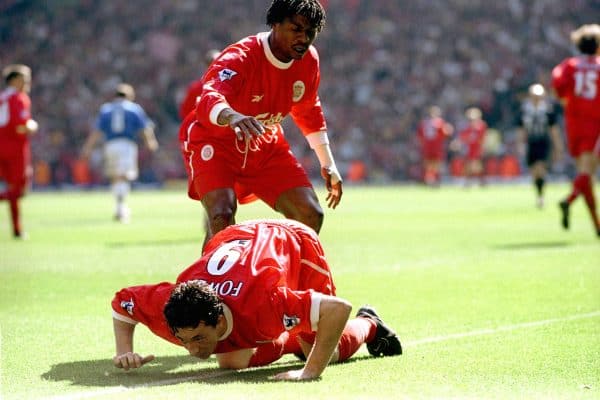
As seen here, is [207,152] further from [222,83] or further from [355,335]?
[355,335]

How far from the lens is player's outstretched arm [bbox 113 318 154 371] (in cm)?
651

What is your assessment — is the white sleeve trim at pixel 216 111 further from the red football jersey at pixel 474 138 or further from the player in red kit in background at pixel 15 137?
the red football jersey at pixel 474 138

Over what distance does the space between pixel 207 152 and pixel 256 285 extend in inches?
107

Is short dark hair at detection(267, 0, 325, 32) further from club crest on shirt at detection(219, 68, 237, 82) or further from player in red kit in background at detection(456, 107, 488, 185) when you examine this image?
player in red kit in background at detection(456, 107, 488, 185)

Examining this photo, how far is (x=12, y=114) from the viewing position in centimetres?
1869

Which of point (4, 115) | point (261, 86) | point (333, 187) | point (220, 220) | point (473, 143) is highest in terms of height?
point (261, 86)

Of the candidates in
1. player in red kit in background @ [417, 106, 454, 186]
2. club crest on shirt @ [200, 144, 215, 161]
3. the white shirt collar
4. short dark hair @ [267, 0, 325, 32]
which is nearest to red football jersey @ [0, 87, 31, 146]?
club crest on shirt @ [200, 144, 215, 161]

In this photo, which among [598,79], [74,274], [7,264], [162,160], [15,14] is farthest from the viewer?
[15,14]

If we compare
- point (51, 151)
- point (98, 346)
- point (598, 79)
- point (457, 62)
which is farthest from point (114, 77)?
point (98, 346)

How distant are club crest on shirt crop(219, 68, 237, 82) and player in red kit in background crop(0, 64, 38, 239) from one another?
34.8 feet

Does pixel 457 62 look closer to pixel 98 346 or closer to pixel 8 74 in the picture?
pixel 8 74

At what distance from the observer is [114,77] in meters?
44.3

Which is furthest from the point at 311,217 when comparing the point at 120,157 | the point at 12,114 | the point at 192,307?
the point at 120,157

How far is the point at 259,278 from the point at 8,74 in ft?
44.1
